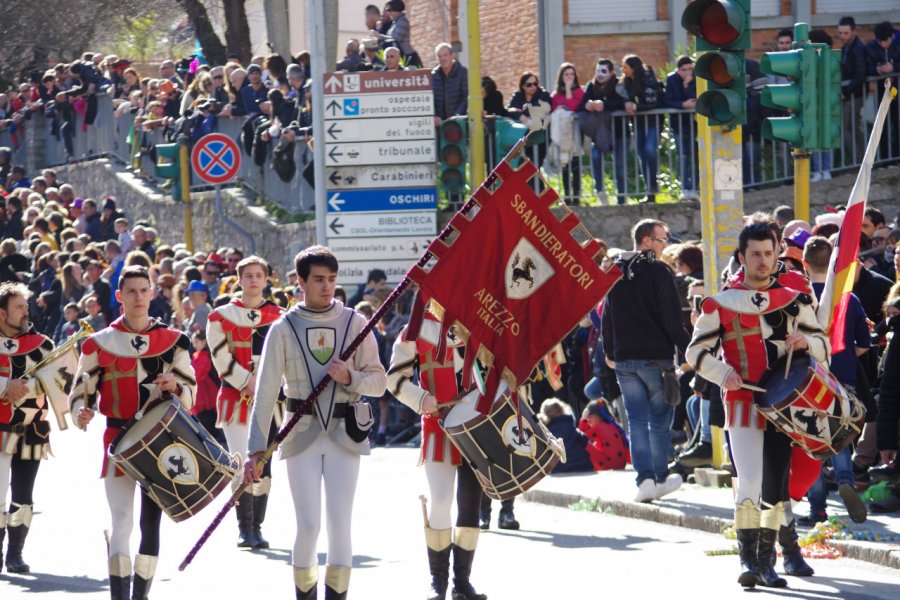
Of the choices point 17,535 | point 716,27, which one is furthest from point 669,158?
point 17,535

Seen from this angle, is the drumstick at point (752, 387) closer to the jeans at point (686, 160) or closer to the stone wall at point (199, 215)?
the jeans at point (686, 160)

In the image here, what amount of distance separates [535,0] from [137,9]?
1434 centimetres

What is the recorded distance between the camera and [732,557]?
10.9 m

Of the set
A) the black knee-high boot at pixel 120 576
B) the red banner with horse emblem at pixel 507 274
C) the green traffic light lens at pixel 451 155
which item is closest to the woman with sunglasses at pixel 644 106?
the green traffic light lens at pixel 451 155

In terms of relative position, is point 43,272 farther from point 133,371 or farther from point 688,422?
point 133,371

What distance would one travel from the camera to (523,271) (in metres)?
8.53

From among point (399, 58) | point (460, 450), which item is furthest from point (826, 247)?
point (399, 58)

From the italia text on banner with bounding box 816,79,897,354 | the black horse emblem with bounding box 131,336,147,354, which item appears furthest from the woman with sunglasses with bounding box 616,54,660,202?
the black horse emblem with bounding box 131,336,147,354

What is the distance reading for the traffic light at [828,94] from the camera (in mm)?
12562

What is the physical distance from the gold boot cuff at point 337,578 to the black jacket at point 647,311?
17.6 ft

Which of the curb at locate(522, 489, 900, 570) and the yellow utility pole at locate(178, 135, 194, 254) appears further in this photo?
the yellow utility pole at locate(178, 135, 194, 254)

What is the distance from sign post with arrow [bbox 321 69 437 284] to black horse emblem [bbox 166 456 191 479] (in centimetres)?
1314

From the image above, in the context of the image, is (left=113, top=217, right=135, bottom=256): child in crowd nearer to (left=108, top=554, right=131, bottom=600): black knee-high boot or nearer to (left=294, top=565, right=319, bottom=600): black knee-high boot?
(left=108, top=554, right=131, bottom=600): black knee-high boot

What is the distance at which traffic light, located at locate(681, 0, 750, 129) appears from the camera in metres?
12.2
